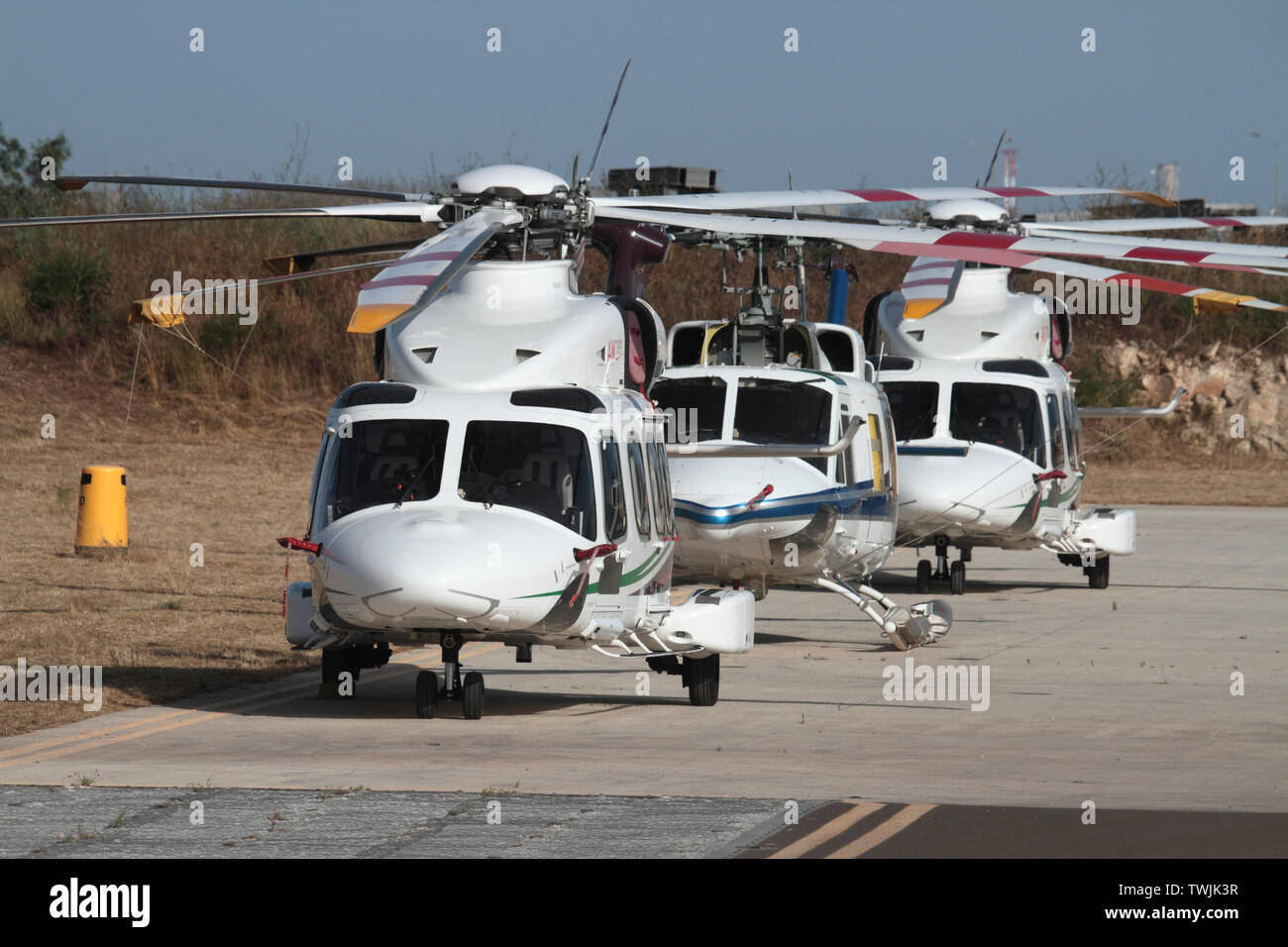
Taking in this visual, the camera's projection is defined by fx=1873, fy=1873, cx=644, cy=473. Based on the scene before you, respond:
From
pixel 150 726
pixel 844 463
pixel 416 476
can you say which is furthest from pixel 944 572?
pixel 150 726

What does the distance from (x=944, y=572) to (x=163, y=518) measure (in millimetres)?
11692

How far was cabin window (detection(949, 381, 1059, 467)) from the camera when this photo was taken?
20609 millimetres

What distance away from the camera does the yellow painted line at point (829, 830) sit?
807 cm

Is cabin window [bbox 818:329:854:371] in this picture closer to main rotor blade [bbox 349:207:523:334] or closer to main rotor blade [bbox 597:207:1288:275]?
main rotor blade [bbox 597:207:1288:275]

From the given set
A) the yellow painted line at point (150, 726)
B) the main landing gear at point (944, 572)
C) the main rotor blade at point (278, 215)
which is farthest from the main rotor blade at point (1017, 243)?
the main landing gear at point (944, 572)

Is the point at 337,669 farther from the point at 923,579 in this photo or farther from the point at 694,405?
the point at 923,579

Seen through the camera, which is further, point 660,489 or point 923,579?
point 923,579

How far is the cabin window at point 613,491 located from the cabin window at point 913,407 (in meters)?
8.76

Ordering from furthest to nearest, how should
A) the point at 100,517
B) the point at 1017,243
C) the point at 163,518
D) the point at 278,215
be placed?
the point at 163,518
the point at 100,517
the point at 278,215
the point at 1017,243

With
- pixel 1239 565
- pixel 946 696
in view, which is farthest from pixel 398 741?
pixel 1239 565

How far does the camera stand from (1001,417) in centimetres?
2073

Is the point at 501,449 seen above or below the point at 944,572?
above

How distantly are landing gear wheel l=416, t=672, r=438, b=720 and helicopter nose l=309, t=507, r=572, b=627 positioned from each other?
103cm

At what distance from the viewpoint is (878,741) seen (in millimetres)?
11344
